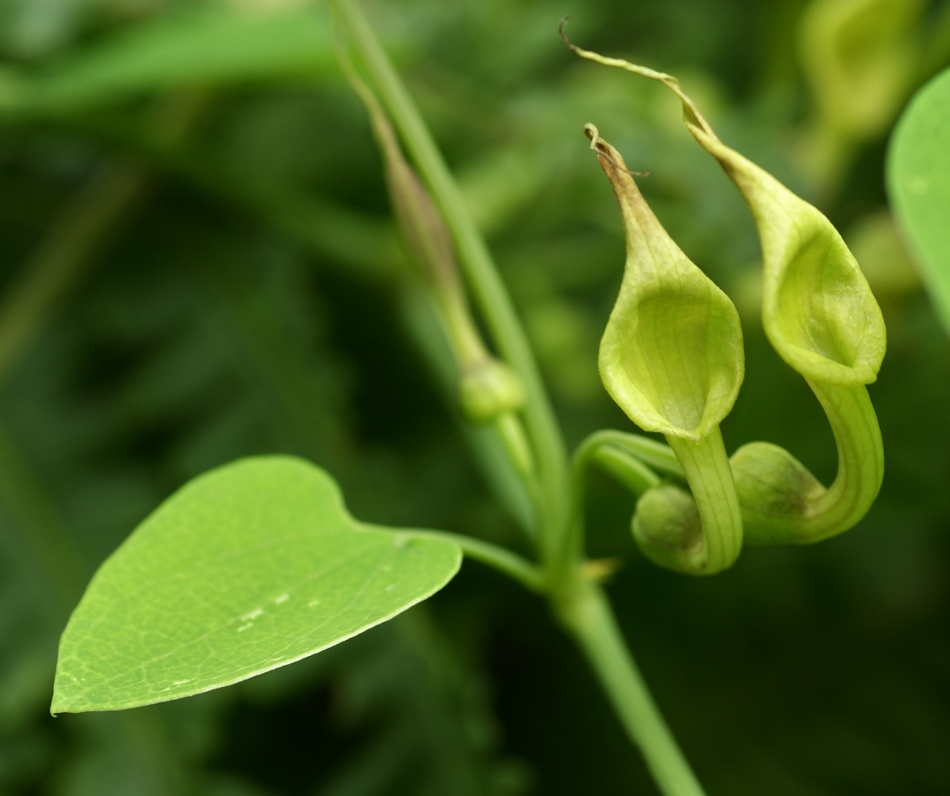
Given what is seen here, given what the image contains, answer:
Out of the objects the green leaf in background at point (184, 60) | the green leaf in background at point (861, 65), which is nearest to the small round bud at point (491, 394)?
the green leaf in background at point (184, 60)

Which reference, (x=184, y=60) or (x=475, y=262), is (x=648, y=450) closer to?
(x=475, y=262)

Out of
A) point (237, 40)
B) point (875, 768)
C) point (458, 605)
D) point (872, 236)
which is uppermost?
point (237, 40)

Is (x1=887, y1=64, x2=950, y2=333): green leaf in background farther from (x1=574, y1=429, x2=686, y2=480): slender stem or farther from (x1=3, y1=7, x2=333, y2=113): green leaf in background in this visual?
(x1=3, y1=7, x2=333, y2=113): green leaf in background

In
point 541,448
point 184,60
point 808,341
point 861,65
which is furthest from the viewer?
point 861,65

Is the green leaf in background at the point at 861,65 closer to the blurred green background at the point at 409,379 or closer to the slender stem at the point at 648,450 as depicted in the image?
the blurred green background at the point at 409,379

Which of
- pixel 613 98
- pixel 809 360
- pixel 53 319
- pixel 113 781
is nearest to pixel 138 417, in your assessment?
pixel 53 319

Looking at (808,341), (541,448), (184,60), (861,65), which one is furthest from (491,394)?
(861,65)

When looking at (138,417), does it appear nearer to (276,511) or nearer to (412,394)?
(412,394)
